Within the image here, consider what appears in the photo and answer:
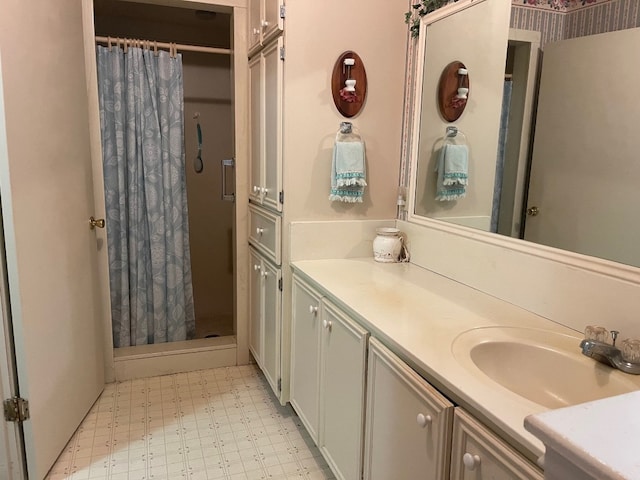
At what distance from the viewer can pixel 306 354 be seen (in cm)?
208

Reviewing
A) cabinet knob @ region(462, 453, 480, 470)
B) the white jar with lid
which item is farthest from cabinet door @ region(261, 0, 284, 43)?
cabinet knob @ region(462, 453, 480, 470)

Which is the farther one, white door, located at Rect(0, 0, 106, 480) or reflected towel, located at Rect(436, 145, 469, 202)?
reflected towel, located at Rect(436, 145, 469, 202)

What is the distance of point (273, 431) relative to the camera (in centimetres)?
232

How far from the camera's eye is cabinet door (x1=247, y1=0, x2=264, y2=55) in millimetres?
2420

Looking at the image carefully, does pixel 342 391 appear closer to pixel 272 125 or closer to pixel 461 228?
pixel 461 228

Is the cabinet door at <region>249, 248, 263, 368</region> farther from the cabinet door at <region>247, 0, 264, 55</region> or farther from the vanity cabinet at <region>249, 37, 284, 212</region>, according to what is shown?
the cabinet door at <region>247, 0, 264, 55</region>

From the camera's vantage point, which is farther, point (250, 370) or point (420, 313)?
point (250, 370)

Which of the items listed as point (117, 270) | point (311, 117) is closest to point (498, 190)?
point (311, 117)

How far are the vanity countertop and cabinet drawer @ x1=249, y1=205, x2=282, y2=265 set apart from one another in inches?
6.6

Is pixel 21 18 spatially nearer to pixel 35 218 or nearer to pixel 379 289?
pixel 35 218

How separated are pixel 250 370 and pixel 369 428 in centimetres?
160

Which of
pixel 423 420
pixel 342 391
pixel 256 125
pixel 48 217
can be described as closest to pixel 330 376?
pixel 342 391

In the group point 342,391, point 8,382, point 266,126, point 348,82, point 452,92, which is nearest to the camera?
point 342,391

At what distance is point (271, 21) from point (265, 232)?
3.36ft
